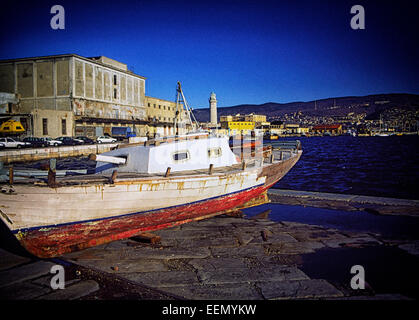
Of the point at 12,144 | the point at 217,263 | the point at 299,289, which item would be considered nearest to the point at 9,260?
the point at 217,263

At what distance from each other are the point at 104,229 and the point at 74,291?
2.56 metres

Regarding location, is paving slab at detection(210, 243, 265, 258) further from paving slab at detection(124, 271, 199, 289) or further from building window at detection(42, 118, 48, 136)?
building window at detection(42, 118, 48, 136)

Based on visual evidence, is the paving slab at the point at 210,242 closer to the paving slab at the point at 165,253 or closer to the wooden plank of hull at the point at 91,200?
the paving slab at the point at 165,253

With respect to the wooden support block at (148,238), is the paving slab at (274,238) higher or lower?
lower

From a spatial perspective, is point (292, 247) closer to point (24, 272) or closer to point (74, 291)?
point (74, 291)

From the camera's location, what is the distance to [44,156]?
1264 inches

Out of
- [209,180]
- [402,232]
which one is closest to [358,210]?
[402,232]

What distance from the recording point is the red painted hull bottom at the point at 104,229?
6.84 meters

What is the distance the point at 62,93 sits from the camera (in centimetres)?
4812

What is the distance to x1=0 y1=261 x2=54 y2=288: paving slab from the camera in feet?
18.6

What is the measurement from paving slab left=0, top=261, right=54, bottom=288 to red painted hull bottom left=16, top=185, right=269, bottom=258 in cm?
48

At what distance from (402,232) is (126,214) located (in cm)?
861

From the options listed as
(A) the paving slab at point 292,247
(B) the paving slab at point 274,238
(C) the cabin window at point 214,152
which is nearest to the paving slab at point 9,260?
(B) the paving slab at point 274,238
